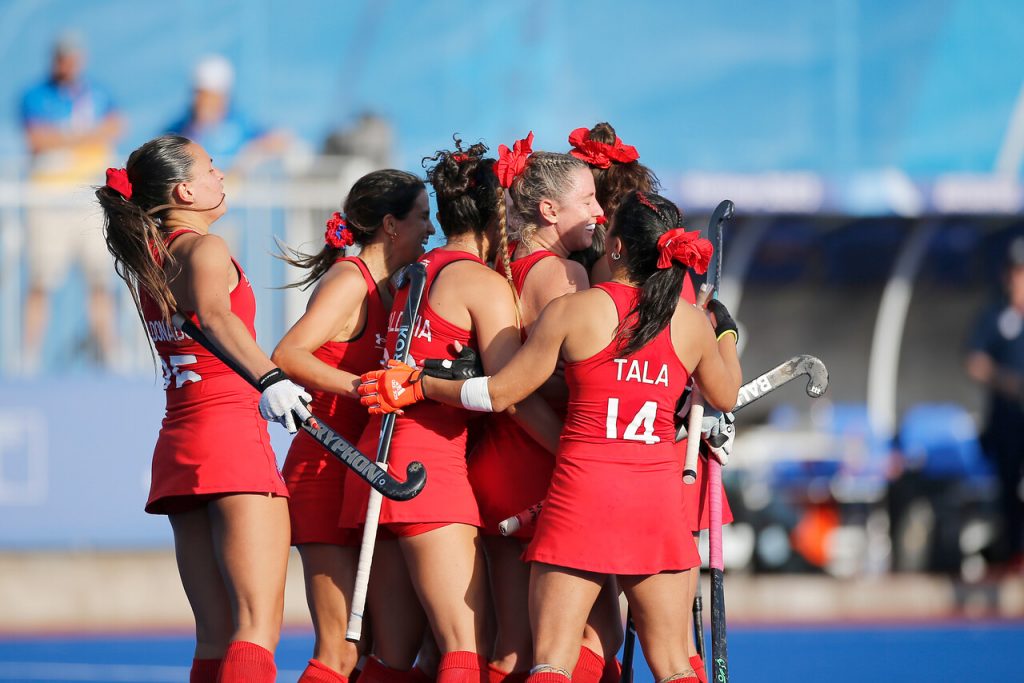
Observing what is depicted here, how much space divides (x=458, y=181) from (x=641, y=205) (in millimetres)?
590

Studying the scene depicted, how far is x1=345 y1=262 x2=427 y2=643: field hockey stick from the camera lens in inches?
166

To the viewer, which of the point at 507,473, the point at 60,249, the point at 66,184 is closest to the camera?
the point at 507,473

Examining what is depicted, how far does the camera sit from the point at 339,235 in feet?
15.9

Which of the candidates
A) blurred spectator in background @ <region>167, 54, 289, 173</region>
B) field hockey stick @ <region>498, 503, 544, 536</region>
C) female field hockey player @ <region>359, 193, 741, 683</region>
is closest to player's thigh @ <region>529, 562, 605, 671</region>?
female field hockey player @ <region>359, 193, 741, 683</region>

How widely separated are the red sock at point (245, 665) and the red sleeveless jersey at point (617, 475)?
81 centimetres

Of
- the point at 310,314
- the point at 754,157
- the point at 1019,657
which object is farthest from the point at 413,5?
the point at 310,314

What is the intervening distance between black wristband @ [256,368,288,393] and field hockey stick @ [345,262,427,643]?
34 cm

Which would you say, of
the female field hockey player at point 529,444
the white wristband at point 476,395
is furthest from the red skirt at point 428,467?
the white wristband at point 476,395

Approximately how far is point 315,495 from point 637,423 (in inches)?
44.0

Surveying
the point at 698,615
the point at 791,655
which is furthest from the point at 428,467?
the point at 791,655

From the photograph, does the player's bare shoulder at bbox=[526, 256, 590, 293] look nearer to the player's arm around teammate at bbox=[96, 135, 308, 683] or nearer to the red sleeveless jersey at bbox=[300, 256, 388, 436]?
the red sleeveless jersey at bbox=[300, 256, 388, 436]

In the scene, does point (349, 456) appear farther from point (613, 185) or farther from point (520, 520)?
point (613, 185)

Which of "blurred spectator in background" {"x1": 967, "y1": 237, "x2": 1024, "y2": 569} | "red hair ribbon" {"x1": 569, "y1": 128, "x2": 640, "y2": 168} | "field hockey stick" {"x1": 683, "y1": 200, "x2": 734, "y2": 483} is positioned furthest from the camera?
"blurred spectator in background" {"x1": 967, "y1": 237, "x2": 1024, "y2": 569}

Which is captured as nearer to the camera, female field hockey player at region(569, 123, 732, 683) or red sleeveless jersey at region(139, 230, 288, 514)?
red sleeveless jersey at region(139, 230, 288, 514)
